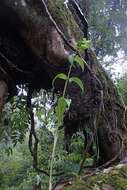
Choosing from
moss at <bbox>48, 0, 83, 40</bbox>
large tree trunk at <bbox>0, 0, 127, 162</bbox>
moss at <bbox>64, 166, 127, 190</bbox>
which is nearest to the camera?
moss at <bbox>64, 166, 127, 190</bbox>

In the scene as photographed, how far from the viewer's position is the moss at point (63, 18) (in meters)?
2.62

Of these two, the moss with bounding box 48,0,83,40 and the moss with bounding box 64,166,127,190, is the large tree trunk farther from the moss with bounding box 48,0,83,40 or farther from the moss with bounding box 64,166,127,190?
the moss with bounding box 64,166,127,190

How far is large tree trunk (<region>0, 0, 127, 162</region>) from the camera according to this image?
2.47 m

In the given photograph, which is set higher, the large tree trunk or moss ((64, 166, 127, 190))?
the large tree trunk

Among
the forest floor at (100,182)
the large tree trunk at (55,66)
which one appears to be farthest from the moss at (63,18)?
the forest floor at (100,182)

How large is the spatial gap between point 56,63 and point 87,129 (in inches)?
21.5

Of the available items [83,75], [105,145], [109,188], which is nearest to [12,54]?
[83,75]

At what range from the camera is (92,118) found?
2689 mm

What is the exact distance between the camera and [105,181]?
6.33 feet

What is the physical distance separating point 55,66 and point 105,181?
93 centimetres

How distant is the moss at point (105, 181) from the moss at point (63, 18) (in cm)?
105

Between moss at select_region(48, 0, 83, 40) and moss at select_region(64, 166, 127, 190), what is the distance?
Answer: 1048 millimetres

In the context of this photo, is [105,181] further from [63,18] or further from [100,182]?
[63,18]

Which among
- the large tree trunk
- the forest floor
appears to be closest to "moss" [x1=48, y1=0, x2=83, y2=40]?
the large tree trunk
